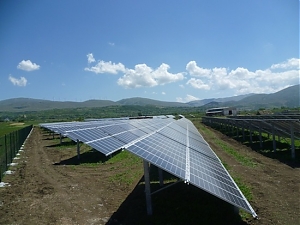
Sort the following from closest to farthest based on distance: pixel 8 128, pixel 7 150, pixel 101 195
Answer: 1. pixel 101 195
2. pixel 7 150
3. pixel 8 128

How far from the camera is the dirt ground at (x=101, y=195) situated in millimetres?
9406

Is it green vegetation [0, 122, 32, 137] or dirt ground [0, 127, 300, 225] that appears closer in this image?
dirt ground [0, 127, 300, 225]

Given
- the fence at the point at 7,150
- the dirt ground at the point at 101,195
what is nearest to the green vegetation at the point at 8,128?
the fence at the point at 7,150

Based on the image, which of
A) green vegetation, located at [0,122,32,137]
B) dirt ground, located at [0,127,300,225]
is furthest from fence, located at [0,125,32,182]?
green vegetation, located at [0,122,32,137]

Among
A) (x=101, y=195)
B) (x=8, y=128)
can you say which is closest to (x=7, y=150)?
(x=101, y=195)

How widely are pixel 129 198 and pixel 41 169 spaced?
9664 millimetres

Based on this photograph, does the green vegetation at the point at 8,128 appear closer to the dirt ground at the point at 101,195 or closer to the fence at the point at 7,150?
the fence at the point at 7,150

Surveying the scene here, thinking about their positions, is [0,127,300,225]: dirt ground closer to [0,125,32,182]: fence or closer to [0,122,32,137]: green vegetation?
[0,125,32,182]: fence

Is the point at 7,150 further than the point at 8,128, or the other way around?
the point at 8,128

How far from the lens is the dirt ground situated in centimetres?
941

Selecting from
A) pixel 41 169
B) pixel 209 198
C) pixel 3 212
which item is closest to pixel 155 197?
pixel 209 198

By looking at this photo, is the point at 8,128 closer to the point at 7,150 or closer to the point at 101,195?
the point at 7,150

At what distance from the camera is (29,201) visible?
11492mm

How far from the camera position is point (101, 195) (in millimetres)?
12242
